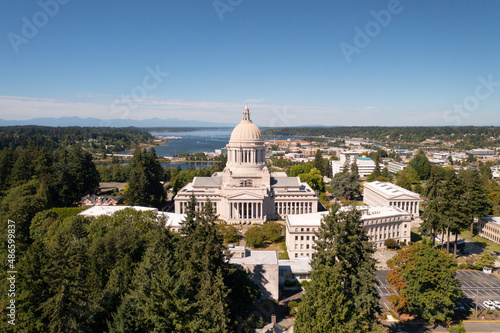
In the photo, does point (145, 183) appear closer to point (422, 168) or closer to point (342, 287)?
point (342, 287)

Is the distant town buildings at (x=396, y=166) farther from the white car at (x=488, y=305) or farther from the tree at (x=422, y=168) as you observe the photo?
the white car at (x=488, y=305)

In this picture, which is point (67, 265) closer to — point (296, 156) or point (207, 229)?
point (207, 229)

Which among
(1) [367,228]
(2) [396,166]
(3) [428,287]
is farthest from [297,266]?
(2) [396,166]

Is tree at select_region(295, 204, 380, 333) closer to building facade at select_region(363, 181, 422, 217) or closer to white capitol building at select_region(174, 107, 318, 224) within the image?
white capitol building at select_region(174, 107, 318, 224)

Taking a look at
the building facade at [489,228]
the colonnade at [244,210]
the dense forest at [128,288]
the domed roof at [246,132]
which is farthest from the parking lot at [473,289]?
the domed roof at [246,132]

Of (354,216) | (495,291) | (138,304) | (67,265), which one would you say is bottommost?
(495,291)

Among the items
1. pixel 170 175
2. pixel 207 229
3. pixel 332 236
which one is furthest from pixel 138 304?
pixel 170 175
